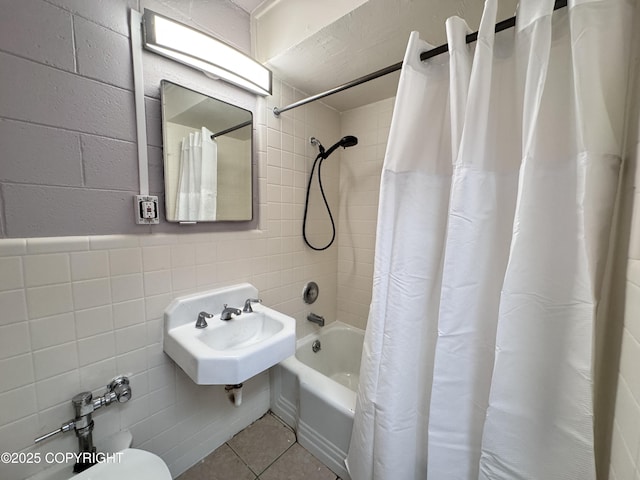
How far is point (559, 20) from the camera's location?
0.66 m

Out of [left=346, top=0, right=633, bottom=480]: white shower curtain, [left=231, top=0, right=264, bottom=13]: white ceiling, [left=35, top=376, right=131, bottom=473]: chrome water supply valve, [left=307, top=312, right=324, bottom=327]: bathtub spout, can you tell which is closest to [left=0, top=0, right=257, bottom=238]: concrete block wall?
[left=231, top=0, right=264, bottom=13]: white ceiling

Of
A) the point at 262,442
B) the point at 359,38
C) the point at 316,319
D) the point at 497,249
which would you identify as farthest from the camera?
the point at 316,319

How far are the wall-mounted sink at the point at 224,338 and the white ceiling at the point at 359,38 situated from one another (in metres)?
1.20

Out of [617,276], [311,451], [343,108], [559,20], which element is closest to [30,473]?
[311,451]

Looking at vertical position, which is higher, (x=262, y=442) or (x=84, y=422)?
(x=84, y=422)

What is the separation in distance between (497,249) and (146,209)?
1258 millimetres

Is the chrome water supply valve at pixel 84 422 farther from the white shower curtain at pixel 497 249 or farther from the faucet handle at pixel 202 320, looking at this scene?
the white shower curtain at pixel 497 249

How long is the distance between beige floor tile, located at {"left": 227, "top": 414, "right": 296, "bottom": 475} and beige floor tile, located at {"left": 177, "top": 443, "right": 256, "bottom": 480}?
29 millimetres

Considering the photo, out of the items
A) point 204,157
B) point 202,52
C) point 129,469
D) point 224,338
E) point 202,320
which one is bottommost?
point 129,469

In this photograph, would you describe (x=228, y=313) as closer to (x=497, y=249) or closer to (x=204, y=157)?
(x=204, y=157)

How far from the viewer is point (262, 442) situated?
4.40 ft

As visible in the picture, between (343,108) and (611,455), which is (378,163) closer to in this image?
(343,108)

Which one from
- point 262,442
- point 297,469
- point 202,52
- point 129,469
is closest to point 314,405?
point 297,469

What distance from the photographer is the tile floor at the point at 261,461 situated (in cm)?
117
